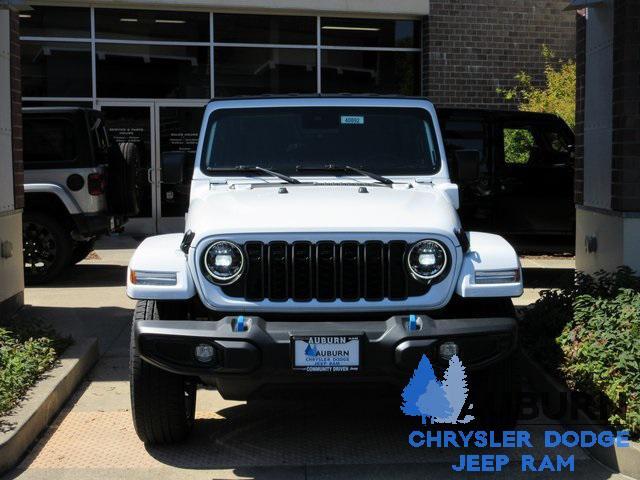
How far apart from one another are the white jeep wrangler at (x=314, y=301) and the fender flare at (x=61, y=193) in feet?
19.6

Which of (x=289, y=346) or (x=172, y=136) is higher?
(x=172, y=136)

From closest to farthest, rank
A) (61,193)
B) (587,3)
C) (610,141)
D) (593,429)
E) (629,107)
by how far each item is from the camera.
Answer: (593,429) → (629,107) → (610,141) → (587,3) → (61,193)

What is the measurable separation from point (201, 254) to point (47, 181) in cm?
689

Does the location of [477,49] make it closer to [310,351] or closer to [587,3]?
[587,3]

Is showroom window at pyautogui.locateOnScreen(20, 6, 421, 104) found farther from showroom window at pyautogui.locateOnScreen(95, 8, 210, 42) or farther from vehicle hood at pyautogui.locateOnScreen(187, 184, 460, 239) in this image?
vehicle hood at pyautogui.locateOnScreen(187, 184, 460, 239)

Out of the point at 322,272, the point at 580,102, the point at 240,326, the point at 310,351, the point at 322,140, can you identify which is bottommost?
the point at 310,351

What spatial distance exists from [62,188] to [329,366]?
726 centimetres

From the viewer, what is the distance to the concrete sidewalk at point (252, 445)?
5012 mm

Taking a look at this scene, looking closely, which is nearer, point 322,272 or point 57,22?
point 322,272

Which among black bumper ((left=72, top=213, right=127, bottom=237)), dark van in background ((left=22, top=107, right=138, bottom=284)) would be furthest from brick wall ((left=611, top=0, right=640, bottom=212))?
black bumper ((left=72, top=213, right=127, bottom=237))

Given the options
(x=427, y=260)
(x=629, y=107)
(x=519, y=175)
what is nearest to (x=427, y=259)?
(x=427, y=260)

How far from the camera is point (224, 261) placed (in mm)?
Result: 4836

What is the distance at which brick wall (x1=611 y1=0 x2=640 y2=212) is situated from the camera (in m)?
7.38

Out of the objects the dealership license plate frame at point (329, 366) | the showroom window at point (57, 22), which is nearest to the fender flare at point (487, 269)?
the dealership license plate frame at point (329, 366)
